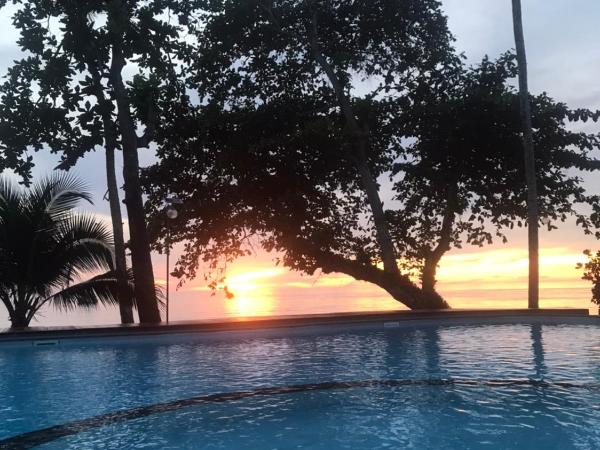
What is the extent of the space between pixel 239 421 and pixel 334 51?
55.5 feet

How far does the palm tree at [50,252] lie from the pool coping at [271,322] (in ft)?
5.38

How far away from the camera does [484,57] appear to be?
2220 cm

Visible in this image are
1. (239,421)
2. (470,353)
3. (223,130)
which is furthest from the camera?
(223,130)

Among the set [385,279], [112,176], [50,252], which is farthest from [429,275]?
[50,252]

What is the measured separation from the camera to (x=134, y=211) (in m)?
17.3

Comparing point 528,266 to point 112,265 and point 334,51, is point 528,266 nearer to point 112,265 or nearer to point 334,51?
point 334,51

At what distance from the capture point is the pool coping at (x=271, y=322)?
1430 cm

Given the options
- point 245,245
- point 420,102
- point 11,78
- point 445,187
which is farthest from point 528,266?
point 11,78

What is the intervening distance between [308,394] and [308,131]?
11.1 meters

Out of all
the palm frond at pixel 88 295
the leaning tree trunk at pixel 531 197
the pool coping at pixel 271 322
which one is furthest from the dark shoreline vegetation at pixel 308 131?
the pool coping at pixel 271 322

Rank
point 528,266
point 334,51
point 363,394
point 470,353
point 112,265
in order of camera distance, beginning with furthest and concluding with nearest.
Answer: point 334,51 < point 528,266 < point 112,265 < point 470,353 < point 363,394

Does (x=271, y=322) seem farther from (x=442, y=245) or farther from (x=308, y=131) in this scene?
(x=442, y=245)

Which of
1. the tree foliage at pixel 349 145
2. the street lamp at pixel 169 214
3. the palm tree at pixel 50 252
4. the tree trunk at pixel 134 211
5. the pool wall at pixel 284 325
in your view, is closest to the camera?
the pool wall at pixel 284 325

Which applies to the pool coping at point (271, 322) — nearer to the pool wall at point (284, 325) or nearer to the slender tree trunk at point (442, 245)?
the pool wall at point (284, 325)
